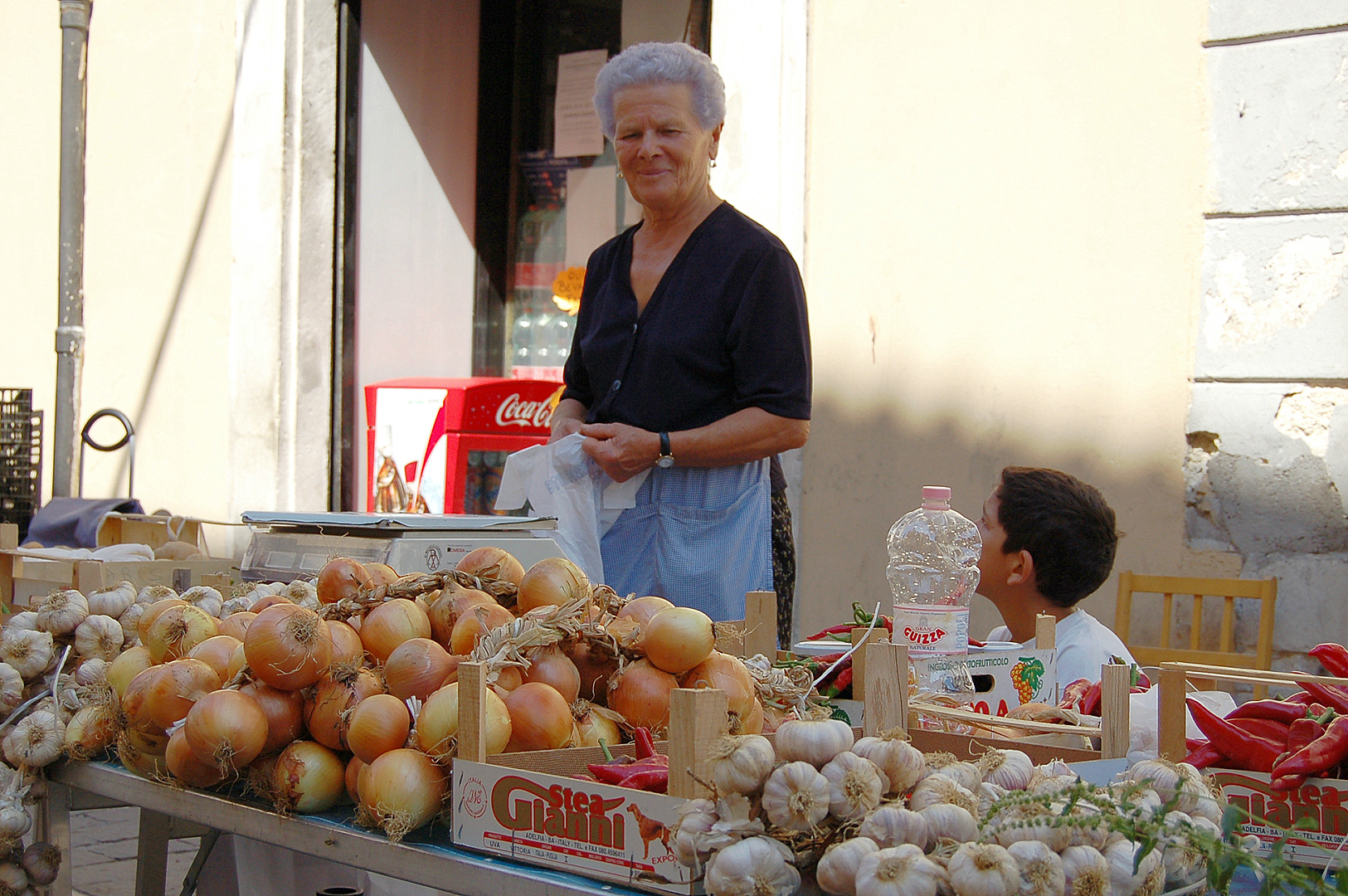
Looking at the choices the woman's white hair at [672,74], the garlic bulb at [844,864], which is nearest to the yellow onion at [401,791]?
the garlic bulb at [844,864]

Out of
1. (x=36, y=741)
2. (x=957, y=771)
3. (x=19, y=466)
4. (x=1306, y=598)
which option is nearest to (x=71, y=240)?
(x=19, y=466)

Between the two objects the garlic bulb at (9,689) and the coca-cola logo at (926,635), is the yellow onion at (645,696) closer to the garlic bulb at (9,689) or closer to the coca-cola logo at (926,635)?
the coca-cola logo at (926,635)

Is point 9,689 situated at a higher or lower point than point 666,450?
lower

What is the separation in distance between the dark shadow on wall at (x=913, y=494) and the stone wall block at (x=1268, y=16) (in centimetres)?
120

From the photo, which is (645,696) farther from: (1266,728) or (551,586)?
(1266,728)

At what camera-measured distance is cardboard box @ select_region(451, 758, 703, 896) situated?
121 cm

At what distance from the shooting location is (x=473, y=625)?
1.60 m

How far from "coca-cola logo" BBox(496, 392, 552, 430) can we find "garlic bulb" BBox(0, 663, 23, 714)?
3755 millimetres

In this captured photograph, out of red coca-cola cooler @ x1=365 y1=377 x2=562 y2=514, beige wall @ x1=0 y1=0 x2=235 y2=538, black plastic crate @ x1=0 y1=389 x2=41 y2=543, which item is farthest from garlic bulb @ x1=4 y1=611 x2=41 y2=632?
beige wall @ x1=0 y1=0 x2=235 y2=538

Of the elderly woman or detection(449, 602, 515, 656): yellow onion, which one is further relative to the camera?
the elderly woman

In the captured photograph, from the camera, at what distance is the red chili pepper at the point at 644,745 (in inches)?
56.9

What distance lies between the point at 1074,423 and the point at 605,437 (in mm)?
1929

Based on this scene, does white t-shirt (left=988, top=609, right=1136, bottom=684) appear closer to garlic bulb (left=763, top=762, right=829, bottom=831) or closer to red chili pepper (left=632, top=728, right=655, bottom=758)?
red chili pepper (left=632, top=728, right=655, bottom=758)

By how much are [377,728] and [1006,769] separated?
694mm
